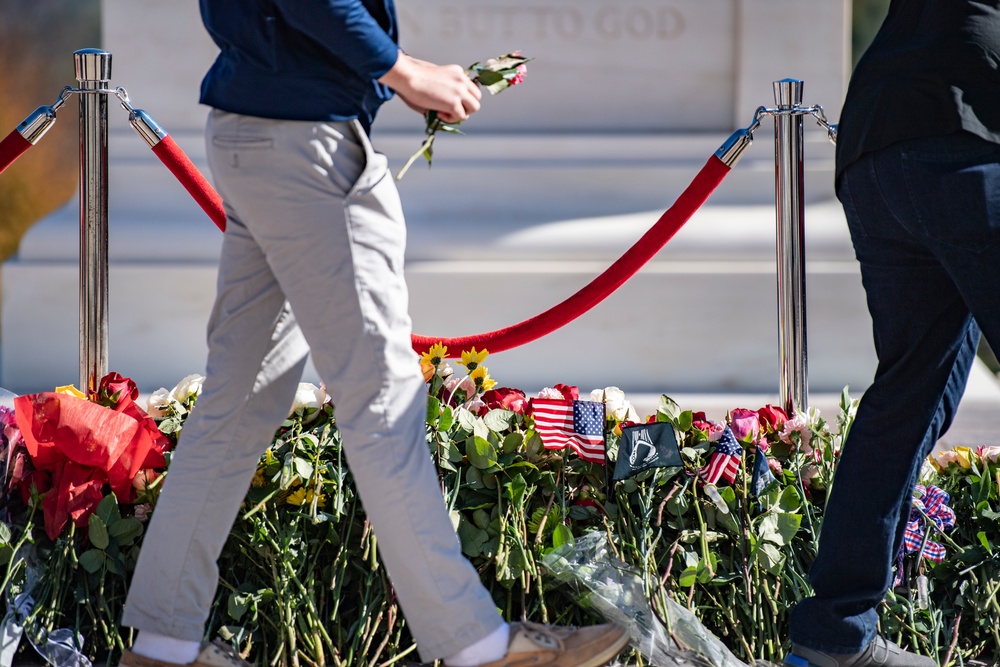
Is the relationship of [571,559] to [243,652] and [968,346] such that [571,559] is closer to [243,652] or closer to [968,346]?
[243,652]

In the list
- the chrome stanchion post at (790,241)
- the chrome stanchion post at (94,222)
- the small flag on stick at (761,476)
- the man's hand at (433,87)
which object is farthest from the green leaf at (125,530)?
the chrome stanchion post at (790,241)

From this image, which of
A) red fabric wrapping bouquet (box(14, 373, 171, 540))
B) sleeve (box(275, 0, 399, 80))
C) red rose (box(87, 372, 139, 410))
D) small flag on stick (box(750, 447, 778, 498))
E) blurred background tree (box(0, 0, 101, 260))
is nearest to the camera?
sleeve (box(275, 0, 399, 80))

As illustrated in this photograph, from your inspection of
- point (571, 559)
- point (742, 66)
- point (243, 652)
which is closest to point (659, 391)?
point (742, 66)

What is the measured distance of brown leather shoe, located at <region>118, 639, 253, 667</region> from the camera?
1.79 meters

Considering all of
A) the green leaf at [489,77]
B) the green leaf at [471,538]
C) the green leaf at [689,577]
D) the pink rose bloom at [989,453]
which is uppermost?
the green leaf at [489,77]

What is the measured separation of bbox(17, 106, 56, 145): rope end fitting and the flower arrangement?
0.63 m

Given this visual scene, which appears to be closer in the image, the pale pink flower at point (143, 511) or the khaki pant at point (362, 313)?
the khaki pant at point (362, 313)

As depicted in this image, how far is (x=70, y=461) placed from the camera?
2.12 meters

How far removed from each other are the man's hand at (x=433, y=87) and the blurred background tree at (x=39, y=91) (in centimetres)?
730

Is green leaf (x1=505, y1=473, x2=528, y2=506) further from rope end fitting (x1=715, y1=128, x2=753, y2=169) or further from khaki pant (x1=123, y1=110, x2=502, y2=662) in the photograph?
rope end fitting (x1=715, y1=128, x2=753, y2=169)

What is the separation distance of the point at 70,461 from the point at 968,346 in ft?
5.10

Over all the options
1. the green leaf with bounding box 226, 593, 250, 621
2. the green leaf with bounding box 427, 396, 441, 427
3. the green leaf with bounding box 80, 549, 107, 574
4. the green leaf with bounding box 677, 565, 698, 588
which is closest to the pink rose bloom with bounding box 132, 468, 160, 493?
the green leaf with bounding box 80, 549, 107, 574

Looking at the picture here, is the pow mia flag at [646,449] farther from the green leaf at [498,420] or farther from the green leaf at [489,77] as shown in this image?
the green leaf at [489,77]

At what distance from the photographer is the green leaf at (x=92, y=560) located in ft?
6.76
